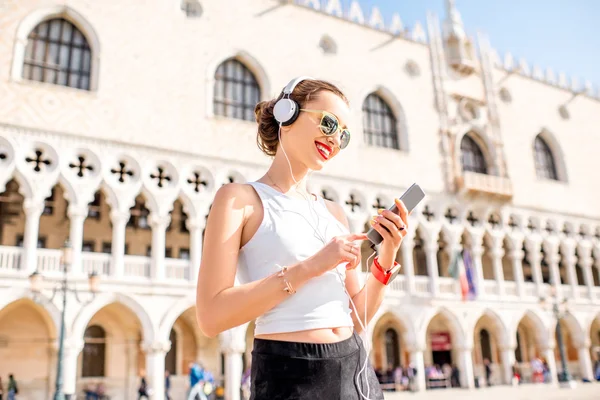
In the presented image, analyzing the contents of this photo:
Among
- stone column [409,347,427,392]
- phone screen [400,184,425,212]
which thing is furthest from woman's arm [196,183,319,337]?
stone column [409,347,427,392]

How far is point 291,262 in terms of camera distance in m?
1.44

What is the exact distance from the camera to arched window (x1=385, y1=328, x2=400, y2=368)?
61.6 feet

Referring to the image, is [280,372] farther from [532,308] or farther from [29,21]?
[532,308]

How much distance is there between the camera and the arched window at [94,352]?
564 inches

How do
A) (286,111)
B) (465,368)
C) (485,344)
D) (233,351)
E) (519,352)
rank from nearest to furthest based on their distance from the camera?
1. (286,111)
2. (233,351)
3. (465,368)
4. (485,344)
5. (519,352)

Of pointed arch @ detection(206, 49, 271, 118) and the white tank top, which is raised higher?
pointed arch @ detection(206, 49, 271, 118)

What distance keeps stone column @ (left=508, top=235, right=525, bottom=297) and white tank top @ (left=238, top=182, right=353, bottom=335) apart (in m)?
18.4

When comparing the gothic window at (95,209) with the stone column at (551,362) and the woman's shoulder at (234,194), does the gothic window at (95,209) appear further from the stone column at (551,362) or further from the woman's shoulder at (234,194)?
the stone column at (551,362)

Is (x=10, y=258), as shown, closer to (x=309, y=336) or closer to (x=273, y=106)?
(x=273, y=106)

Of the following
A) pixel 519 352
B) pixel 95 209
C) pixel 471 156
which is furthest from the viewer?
pixel 519 352

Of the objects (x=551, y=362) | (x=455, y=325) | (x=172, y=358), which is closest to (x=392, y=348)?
(x=455, y=325)

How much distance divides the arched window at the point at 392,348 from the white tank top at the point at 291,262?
59.8 feet

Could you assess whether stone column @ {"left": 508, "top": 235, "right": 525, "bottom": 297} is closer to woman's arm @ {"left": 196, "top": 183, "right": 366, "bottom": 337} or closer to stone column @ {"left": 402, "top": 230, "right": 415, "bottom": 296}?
stone column @ {"left": 402, "top": 230, "right": 415, "bottom": 296}

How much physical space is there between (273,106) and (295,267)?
62 cm
